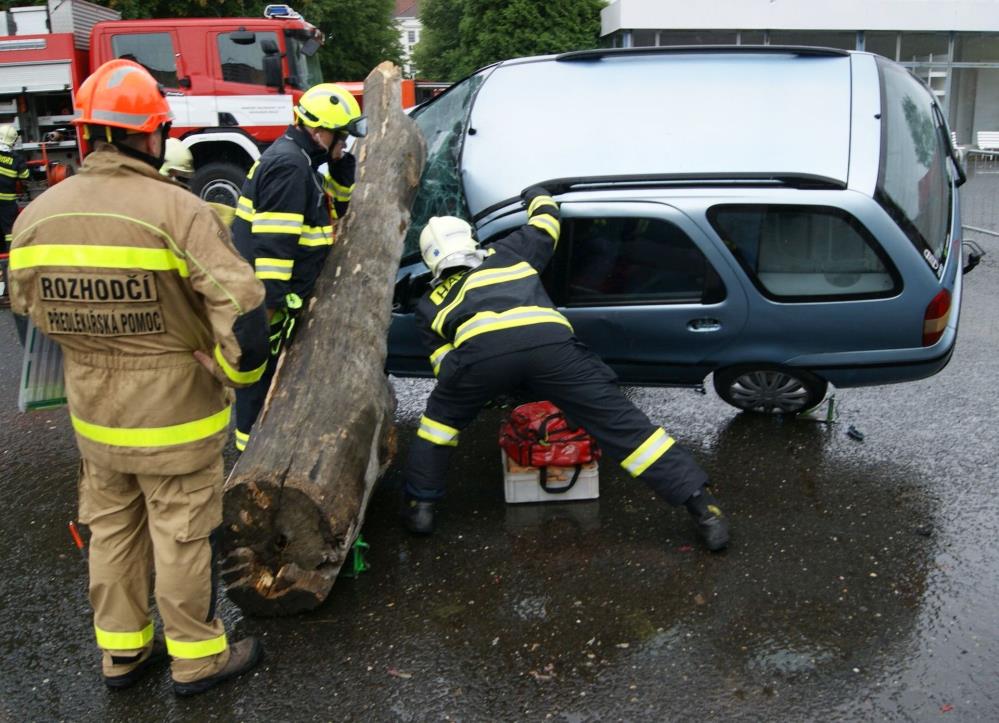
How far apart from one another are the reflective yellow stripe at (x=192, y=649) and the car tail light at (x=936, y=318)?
3521mm

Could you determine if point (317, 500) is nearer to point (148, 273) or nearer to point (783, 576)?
point (148, 273)

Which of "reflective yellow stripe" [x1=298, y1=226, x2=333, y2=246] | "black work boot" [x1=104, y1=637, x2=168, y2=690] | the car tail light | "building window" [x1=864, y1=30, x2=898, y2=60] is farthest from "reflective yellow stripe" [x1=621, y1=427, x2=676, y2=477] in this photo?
"building window" [x1=864, y1=30, x2=898, y2=60]

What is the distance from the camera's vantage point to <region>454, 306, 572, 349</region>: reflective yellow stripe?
3.79m

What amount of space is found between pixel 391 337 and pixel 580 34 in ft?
69.2

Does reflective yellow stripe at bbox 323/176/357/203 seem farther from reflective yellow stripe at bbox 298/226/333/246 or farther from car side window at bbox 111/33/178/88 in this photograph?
car side window at bbox 111/33/178/88

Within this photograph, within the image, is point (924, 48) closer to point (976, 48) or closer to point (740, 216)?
point (976, 48)

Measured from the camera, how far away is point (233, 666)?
124 inches

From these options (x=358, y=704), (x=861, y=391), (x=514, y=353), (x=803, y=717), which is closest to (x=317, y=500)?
(x=358, y=704)

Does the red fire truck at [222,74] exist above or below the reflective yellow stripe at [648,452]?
above

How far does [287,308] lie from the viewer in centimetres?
417

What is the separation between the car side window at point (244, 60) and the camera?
35.7 feet

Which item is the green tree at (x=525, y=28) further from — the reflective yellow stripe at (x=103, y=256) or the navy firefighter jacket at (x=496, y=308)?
the reflective yellow stripe at (x=103, y=256)

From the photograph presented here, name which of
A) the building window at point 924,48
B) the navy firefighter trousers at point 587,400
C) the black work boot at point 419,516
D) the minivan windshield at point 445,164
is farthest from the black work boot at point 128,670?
the building window at point 924,48

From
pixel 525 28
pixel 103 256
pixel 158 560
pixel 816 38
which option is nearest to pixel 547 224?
pixel 103 256
